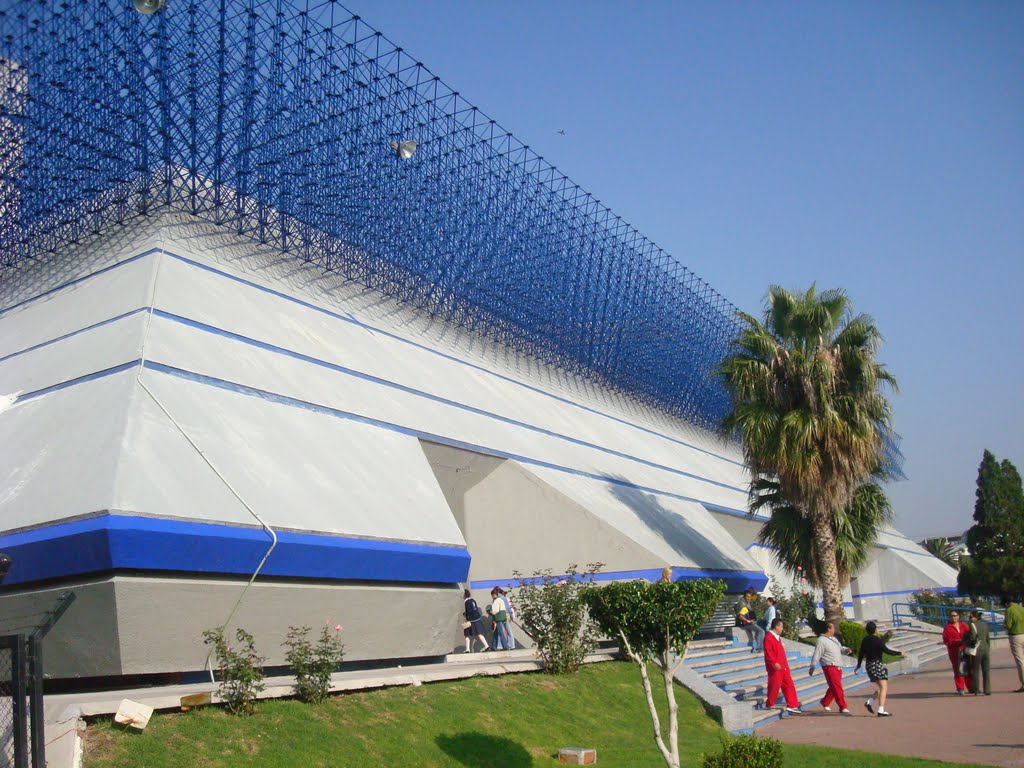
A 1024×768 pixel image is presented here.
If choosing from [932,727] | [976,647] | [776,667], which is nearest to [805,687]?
[976,647]

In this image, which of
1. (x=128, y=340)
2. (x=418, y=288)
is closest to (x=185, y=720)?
(x=128, y=340)

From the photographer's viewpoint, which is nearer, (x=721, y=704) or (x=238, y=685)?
(x=238, y=685)

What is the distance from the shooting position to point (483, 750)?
1138 cm

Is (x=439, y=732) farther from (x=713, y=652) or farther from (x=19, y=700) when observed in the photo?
(x=713, y=652)

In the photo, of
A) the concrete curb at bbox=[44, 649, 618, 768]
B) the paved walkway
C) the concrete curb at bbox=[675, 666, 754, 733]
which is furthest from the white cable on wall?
the paved walkway

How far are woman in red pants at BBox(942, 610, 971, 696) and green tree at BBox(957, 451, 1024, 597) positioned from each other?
88.1ft

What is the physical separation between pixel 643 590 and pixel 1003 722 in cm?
716

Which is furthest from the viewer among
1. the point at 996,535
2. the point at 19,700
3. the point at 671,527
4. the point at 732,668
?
the point at 996,535

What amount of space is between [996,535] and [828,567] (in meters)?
25.0

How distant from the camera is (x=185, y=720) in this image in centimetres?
976

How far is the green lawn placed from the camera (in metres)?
9.28

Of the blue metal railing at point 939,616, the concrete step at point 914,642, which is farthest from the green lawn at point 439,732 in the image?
the blue metal railing at point 939,616

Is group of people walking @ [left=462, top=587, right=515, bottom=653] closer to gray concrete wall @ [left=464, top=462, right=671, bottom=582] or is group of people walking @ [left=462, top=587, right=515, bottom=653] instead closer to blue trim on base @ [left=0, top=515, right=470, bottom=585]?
gray concrete wall @ [left=464, top=462, right=671, bottom=582]

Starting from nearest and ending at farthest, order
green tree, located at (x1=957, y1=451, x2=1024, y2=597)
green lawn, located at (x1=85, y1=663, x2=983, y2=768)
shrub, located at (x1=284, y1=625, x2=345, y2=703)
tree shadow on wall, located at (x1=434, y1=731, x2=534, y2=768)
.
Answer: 1. green lawn, located at (x1=85, y1=663, x2=983, y2=768)
2. tree shadow on wall, located at (x1=434, y1=731, x2=534, y2=768)
3. shrub, located at (x1=284, y1=625, x2=345, y2=703)
4. green tree, located at (x1=957, y1=451, x2=1024, y2=597)
